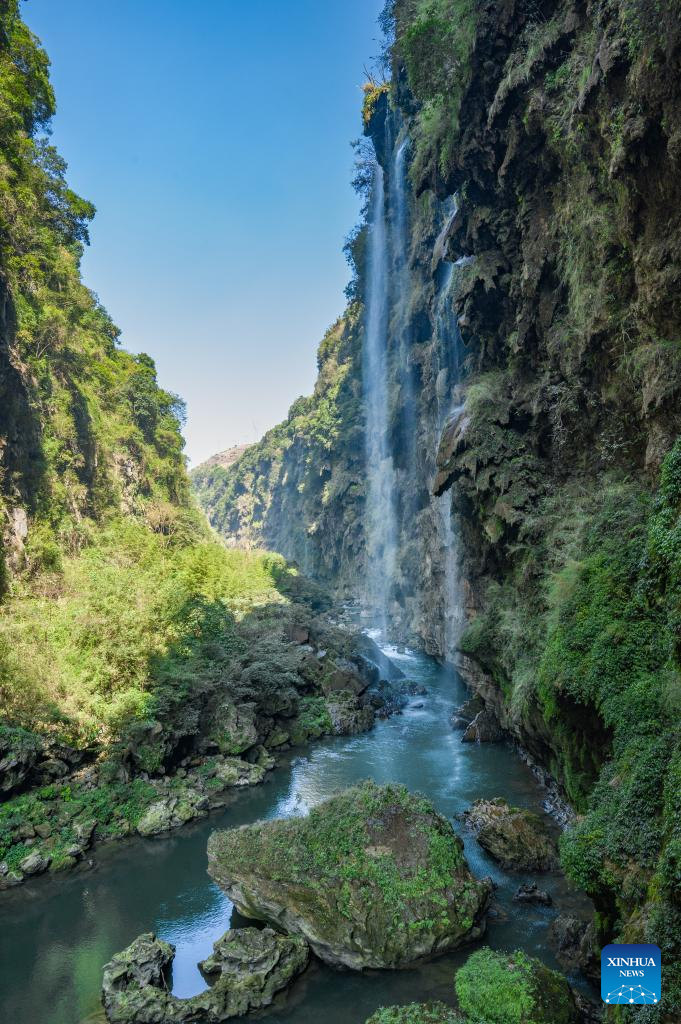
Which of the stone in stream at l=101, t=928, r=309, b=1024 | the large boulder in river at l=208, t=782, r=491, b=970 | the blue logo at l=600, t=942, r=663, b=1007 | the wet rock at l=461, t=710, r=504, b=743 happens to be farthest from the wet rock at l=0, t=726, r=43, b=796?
the blue logo at l=600, t=942, r=663, b=1007

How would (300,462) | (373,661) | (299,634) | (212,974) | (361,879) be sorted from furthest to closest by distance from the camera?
1. (300,462)
2. (373,661)
3. (299,634)
4. (361,879)
5. (212,974)

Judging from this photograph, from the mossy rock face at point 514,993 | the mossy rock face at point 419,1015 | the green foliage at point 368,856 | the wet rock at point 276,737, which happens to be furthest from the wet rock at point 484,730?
the mossy rock face at point 419,1015

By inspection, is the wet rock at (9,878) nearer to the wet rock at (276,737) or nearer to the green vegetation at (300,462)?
the wet rock at (276,737)

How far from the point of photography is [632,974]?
6566mm

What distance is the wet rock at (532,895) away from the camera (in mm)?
12008

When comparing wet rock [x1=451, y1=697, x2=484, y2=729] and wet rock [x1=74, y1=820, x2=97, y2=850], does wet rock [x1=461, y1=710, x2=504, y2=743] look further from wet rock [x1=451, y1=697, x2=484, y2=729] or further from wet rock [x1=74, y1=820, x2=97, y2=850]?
wet rock [x1=74, y1=820, x2=97, y2=850]


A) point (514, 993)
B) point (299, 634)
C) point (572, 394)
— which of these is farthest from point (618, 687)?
point (299, 634)

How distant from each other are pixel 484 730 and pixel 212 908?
1203 centimetres

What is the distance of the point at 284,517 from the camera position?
100750 millimetres

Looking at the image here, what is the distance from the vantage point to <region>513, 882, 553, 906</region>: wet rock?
39.4ft

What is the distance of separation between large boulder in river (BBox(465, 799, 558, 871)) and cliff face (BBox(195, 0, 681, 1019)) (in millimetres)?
1705

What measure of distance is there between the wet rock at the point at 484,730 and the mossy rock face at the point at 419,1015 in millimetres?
13713

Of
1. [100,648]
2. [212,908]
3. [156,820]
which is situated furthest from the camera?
[100,648]

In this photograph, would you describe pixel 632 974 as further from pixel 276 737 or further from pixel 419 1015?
pixel 276 737
